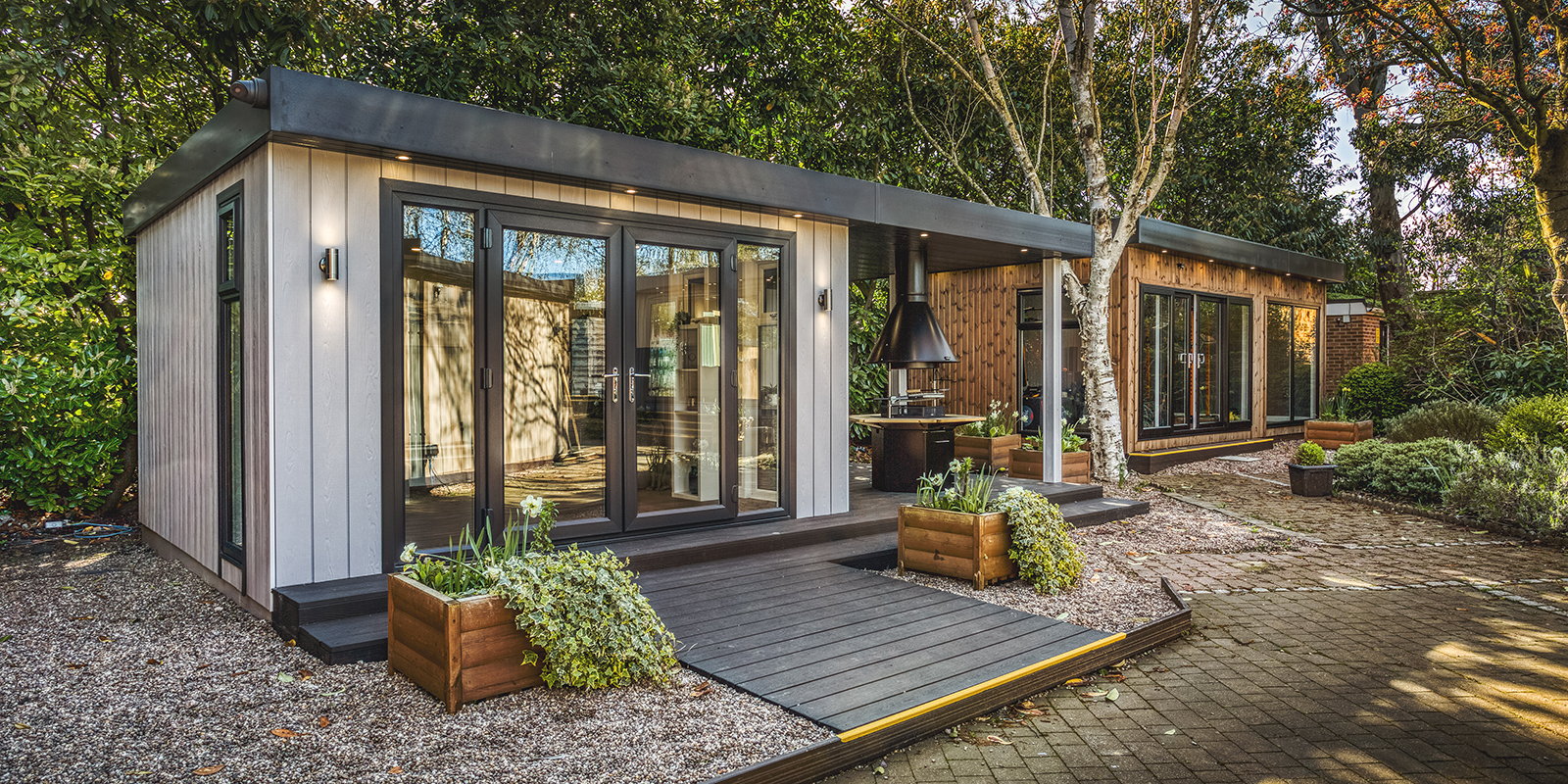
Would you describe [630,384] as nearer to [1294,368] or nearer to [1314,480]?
[1314,480]

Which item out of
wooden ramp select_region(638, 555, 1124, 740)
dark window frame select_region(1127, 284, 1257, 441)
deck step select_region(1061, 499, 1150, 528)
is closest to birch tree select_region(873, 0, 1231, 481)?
dark window frame select_region(1127, 284, 1257, 441)

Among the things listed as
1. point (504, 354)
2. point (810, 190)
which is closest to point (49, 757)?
point (504, 354)

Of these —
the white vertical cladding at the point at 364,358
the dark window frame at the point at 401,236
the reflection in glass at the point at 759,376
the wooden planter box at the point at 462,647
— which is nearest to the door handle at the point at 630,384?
the dark window frame at the point at 401,236

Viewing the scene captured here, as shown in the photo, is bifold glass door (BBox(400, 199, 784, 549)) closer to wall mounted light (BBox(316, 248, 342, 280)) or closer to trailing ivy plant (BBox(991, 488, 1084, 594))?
wall mounted light (BBox(316, 248, 342, 280))

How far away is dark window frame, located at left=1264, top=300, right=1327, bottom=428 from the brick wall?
133cm

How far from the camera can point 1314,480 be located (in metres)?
9.01

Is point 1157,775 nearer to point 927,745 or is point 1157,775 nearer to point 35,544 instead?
point 927,745

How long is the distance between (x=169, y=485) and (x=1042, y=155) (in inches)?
487

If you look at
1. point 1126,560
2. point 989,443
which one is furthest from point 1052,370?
point 1126,560

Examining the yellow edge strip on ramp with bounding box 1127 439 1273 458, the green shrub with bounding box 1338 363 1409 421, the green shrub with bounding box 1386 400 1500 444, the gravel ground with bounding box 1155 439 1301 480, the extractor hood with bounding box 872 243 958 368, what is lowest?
the gravel ground with bounding box 1155 439 1301 480

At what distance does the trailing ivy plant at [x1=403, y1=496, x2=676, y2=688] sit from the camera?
3090mm

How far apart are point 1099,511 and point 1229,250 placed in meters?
6.50

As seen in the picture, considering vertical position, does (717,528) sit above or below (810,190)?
below

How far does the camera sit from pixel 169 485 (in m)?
5.70
